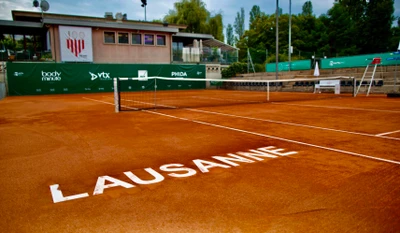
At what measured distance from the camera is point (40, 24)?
102 ft

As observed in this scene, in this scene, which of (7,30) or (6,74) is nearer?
(6,74)

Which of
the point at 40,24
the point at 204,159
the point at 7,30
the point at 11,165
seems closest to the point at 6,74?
the point at 40,24

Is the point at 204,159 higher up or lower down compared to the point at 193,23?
lower down

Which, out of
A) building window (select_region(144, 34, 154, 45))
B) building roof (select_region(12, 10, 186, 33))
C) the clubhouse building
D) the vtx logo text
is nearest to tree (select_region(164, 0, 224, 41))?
the clubhouse building

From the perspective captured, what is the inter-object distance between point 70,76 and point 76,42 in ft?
14.6

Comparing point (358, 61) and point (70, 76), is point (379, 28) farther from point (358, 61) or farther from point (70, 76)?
point (70, 76)

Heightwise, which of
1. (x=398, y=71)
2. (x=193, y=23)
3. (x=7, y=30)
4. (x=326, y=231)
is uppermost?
(x=193, y=23)

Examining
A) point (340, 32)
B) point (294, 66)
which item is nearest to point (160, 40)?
point (294, 66)

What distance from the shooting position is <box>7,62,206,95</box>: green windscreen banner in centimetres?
2542

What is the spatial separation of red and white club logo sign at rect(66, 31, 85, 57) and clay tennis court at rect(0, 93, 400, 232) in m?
25.0

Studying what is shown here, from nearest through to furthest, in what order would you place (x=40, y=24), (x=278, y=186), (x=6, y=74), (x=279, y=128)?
(x=278, y=186) < (x=279, y=128) < (x=6, y=74) < (x=40, y=24)

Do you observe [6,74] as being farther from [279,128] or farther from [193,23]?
[193,23]

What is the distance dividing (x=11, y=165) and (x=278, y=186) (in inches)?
157

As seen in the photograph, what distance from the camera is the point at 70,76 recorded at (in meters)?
27.4
